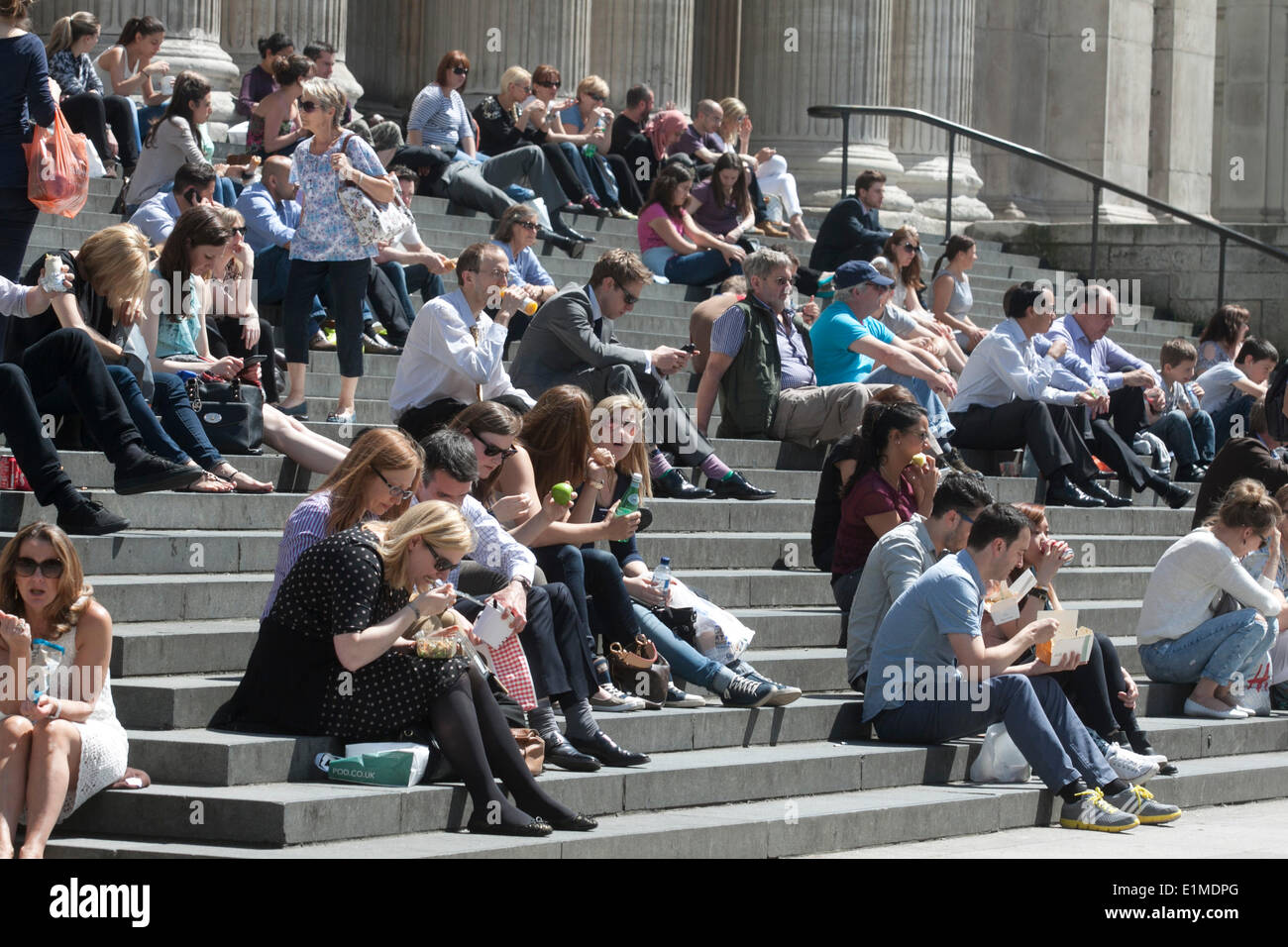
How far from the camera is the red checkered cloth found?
811 cm

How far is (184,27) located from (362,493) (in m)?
9.74

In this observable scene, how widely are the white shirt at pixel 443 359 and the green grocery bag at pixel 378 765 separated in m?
3.20

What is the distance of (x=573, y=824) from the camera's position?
7520 mm

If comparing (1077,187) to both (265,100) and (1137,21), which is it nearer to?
(1137,21)

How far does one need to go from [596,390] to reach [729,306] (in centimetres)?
168

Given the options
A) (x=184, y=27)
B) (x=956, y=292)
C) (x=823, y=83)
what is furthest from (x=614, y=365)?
(x=823, y=83)

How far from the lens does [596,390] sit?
454 inches

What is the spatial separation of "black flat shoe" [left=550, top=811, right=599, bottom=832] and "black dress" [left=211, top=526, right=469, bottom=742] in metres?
0.58

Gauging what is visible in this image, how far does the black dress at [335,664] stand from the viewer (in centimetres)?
735

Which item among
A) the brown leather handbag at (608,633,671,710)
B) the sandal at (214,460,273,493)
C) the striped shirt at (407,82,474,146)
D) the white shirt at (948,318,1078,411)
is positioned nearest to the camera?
the brown leather handbag at (608,633,671,710)

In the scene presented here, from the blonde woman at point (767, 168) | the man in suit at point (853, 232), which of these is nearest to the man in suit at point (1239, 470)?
the man in suit at point (853, 232)

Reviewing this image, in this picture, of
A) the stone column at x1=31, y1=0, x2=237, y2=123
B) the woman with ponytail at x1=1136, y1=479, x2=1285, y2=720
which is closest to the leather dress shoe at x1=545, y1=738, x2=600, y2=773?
the woman with ponytail at x1=1136, y1=479, x2=1285, y2=720

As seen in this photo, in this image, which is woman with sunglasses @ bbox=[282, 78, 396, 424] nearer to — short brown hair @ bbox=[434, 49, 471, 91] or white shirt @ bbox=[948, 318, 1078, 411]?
white shirt @ bbox=[948, 318, 1078, 411]
